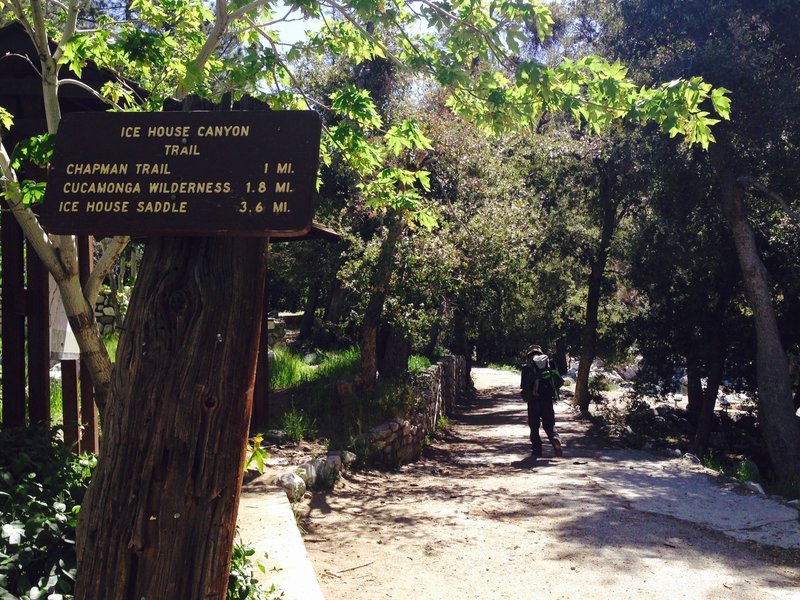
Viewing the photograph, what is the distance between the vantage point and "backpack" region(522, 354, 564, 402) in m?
12.7

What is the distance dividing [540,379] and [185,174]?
1024cm

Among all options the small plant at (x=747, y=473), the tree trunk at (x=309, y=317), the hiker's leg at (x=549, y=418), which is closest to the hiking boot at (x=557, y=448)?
the hiker's leg at (x=549, y=418)

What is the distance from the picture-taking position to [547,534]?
8188mm

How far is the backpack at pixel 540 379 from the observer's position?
1273 centimetres

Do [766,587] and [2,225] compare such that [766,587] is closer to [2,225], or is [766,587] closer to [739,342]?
[2,225]

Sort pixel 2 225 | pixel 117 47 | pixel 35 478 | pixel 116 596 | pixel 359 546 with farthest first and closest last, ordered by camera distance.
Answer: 1. pixel 359 546
2. pixel 2 225
3. pixel 117 47
4. pixel 35 478
5. pixel 116 596

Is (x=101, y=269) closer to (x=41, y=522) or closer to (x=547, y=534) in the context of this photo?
(x=41, y=522)

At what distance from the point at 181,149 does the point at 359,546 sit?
5.39m

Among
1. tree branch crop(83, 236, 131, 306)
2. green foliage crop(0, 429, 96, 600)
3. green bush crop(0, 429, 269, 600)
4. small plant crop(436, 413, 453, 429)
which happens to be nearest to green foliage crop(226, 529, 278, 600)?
green bush crop(0, 429, 269, 600)

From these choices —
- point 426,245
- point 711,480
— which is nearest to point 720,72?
point 426,245

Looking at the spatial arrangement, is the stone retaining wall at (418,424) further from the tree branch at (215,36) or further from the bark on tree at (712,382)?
the tree branch at (215,36)

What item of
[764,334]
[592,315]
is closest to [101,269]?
[764,334]

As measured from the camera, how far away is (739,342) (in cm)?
1869

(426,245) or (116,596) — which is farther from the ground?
(426,245)
